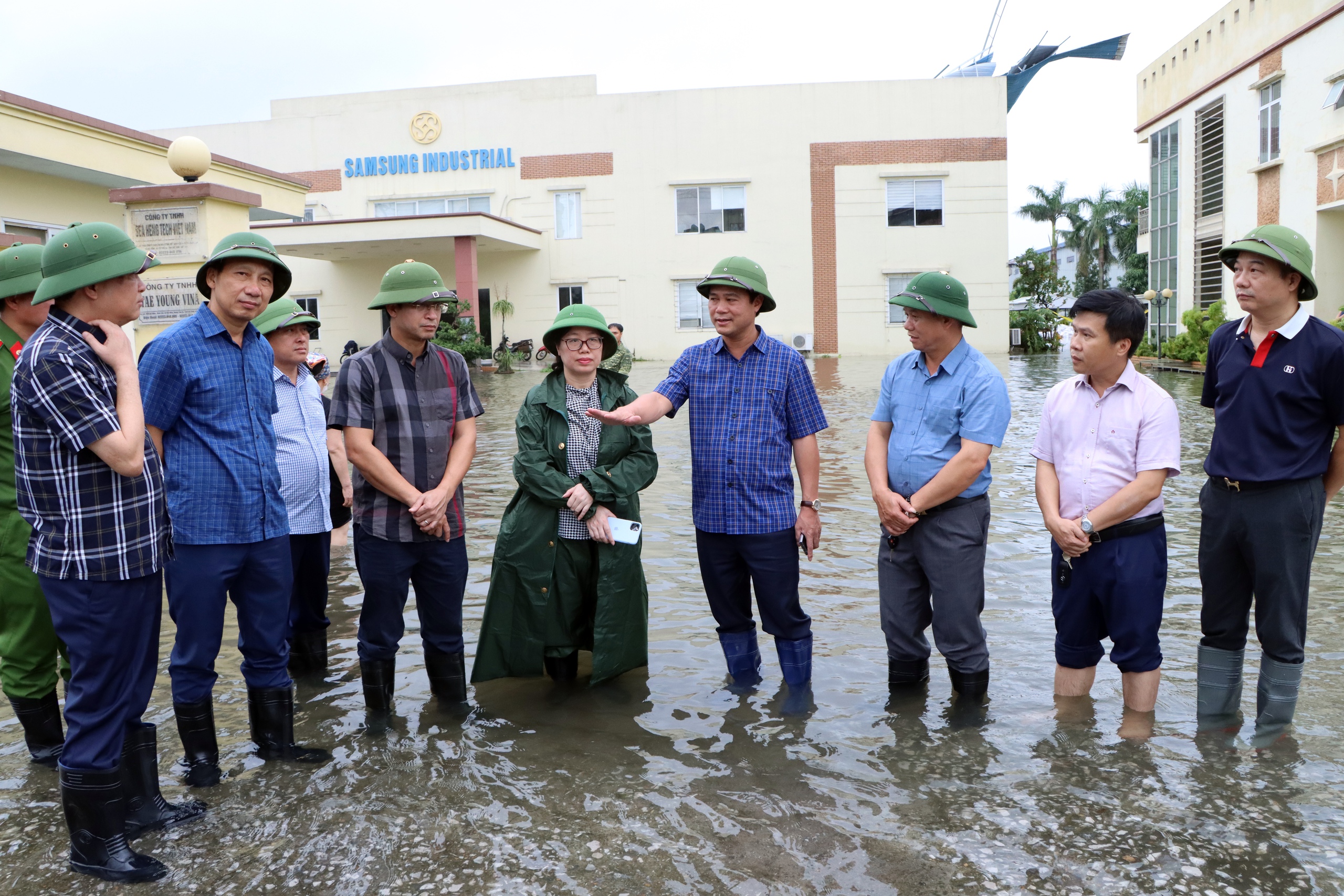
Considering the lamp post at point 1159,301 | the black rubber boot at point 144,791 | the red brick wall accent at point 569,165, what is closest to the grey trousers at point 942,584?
the black rubber boot at point 144,791

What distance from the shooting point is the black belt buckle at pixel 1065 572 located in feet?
13.4

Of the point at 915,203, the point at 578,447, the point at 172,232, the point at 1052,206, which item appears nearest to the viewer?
the point at 578,447

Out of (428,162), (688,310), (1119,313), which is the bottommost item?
(1119,313)

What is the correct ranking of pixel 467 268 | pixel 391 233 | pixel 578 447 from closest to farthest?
pixel 578 447, pixel 391 233, pixel 467 268

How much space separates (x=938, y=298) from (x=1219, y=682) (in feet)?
6.45

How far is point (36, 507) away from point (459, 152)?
99.6 ft

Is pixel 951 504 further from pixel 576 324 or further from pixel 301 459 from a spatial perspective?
pixel 301 459

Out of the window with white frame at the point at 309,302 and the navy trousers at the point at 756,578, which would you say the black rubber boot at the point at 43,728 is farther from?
the window with white frame at the point at 309,302

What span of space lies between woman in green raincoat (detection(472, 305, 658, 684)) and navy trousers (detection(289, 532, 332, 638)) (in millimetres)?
997

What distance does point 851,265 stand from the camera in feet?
101

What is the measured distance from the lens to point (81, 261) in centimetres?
314

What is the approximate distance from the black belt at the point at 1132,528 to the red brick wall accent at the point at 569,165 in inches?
1130

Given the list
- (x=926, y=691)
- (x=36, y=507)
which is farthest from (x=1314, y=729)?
(x=36, y=507)

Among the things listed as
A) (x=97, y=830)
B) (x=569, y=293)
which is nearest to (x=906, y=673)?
(x=97, y=830)
